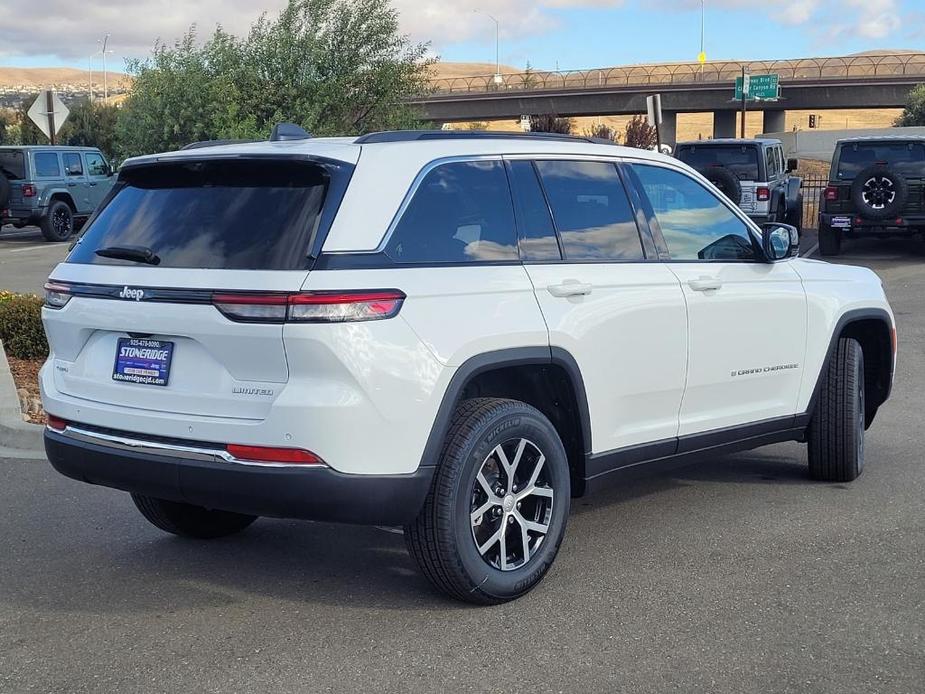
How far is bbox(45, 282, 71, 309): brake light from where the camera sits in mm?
4832

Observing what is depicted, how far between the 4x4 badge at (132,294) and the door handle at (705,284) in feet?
8.18

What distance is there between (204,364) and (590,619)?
1.73m

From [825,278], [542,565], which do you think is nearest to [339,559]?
[542,565]

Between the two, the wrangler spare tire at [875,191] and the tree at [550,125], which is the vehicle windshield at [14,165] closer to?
the wrangler spare tire at [875,191]

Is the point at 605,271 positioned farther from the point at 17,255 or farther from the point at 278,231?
the point at 17,255

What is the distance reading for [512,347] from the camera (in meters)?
4.68

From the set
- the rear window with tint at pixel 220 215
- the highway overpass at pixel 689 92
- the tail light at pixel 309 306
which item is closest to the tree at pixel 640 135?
the highway overpass at pixel 689 92

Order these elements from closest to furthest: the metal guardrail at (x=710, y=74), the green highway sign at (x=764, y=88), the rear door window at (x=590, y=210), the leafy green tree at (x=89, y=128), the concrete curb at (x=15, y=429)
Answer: the rear door window at (x=590, y=210)
the concrete curb at (x=15, y=429)
the leafy green tree at (x=89, y=128)
the green highway sign at (x=764, y=88)
the metal guardrail at (x=710, y=74)

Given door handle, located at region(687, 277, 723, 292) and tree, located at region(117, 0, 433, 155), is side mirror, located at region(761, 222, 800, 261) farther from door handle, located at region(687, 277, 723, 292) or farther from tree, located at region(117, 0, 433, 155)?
tree, located at region(117, 0, 433, 155)

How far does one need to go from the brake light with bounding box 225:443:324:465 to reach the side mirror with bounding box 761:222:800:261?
114 inches

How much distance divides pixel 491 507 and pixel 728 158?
17.5 m

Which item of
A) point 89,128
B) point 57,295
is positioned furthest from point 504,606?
point 89,128

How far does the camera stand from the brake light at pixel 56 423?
486 cm

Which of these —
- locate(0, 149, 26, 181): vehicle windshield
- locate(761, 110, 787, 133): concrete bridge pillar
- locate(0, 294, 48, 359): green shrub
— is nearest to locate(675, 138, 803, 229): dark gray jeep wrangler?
locate(0, 294, 48, 359): green shrub
